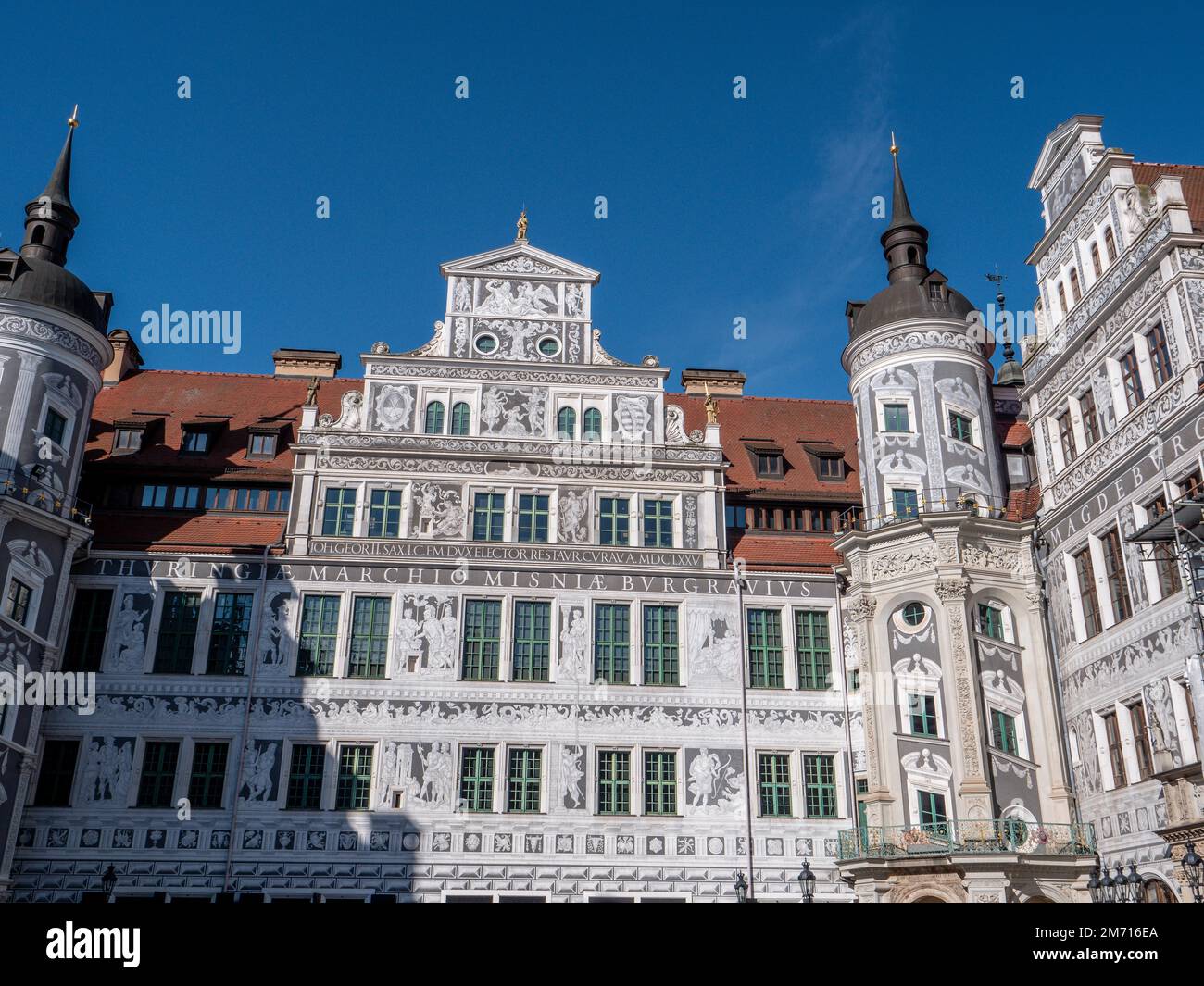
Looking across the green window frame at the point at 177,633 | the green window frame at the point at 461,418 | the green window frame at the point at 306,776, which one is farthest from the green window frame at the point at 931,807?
the green window frame at the point at 177,633

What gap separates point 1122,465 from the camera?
20.1 m

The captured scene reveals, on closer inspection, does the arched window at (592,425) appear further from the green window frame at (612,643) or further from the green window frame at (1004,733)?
the green window frame at (1004,733)

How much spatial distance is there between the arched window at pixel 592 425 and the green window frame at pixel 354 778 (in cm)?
845

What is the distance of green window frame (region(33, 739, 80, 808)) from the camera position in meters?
22.3

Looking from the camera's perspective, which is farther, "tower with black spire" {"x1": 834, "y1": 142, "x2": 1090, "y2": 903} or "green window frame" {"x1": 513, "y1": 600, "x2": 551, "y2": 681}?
"green window frame" {"x1": 513, "y1": 600, "x2": 551, "y2": 681}

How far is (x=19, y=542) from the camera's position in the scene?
883 inches

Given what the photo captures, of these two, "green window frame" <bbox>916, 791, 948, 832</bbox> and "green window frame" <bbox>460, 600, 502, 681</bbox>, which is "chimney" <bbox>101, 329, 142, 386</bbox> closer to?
"green window frame" <bbox>460, 600, 502, 681</bbox>

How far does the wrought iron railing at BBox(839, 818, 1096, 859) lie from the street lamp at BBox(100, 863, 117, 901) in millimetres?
13687

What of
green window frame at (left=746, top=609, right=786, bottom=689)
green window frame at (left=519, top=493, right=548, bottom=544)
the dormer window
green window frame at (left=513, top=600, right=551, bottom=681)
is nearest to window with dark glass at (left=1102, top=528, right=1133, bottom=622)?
green window frame at (left=746, top=609, right=786, bottom=689)

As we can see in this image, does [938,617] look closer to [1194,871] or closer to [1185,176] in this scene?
[1194,871]

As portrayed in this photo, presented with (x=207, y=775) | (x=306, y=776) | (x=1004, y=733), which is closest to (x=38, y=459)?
(x=207, y=775)

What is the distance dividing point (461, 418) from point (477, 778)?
26.9 feet
